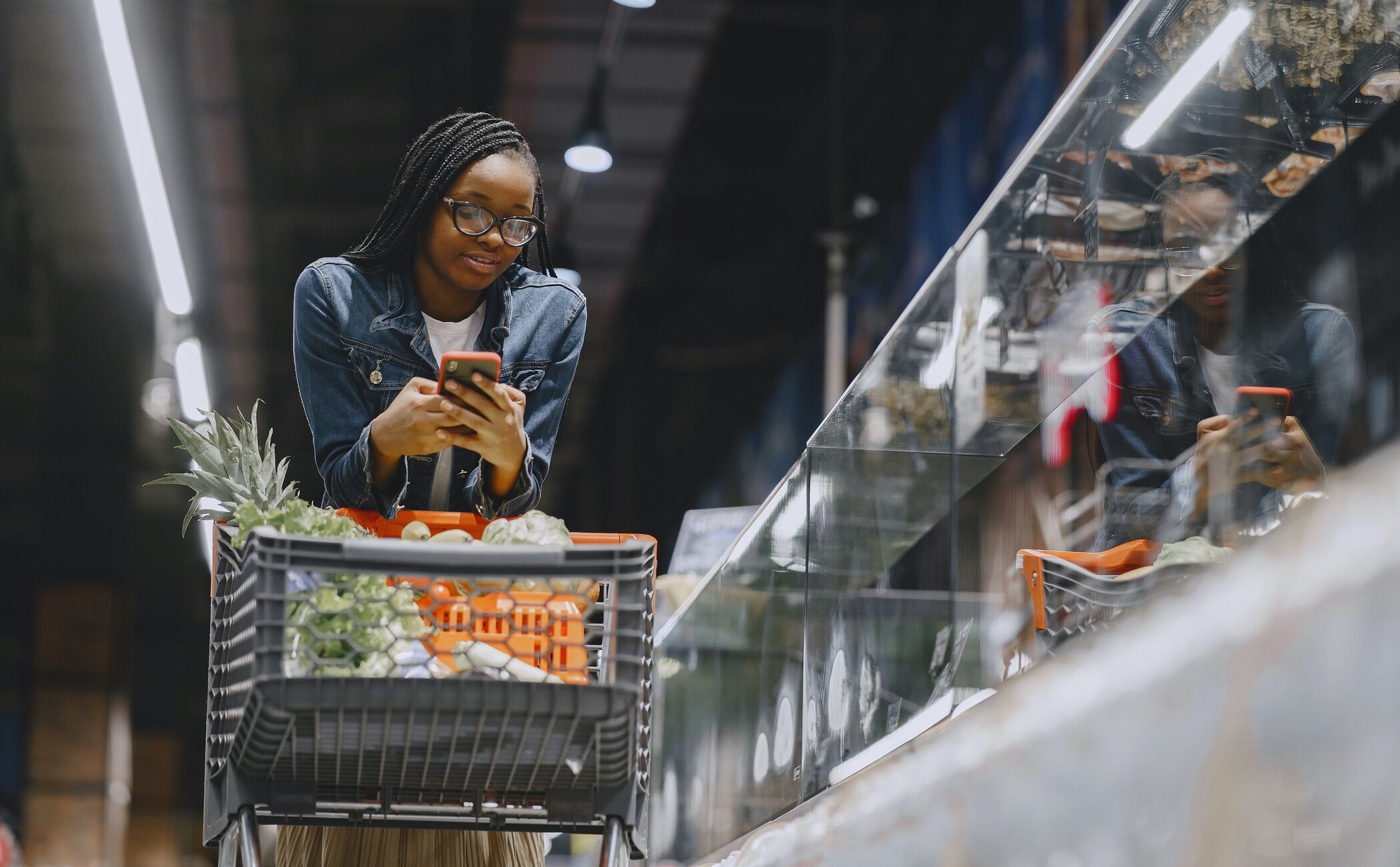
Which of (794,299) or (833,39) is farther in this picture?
(794,299)

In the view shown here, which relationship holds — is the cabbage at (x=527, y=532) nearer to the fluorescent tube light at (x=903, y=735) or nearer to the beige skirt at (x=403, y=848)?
the beige skirt at (x=403, y=848)

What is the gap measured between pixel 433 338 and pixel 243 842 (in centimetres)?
77

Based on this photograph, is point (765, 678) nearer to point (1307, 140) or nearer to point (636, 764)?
point (636, 764)

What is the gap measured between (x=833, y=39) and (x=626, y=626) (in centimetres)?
839

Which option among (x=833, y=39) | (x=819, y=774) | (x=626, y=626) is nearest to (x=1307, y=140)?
(x=626, y=626)

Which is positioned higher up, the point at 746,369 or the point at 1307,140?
the point at 746,369

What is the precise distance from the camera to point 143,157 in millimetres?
8648

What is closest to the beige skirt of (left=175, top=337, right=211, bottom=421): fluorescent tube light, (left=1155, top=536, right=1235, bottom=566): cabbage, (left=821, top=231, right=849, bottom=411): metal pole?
(left=1155, top=536, right=1235, bottom=566): cabbage

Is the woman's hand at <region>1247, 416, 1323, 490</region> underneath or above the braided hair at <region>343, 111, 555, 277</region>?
underneath

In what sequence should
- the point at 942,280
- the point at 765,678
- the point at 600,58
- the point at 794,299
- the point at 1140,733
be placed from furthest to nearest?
the point at 794,299
the point at 600,58
the point at 765,678
the point at 942,280
the point at 1140,733

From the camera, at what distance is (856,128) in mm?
10430

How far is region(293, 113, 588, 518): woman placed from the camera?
84.3 inches

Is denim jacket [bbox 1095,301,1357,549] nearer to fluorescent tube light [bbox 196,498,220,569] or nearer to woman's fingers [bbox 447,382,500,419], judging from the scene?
woman's fingers [bbox 447,382,500,419]

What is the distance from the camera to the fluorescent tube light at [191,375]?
11.6m
